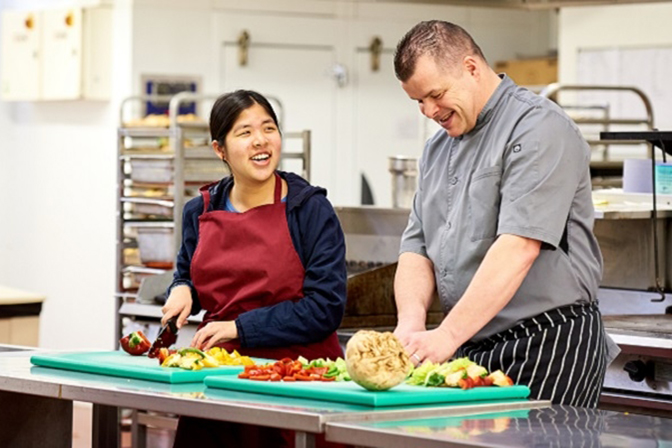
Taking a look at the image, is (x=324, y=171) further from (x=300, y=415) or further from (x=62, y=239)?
(x=300, y=415)

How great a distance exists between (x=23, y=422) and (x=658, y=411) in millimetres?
1730

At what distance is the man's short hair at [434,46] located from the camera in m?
2.92

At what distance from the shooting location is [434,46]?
2.92 meters

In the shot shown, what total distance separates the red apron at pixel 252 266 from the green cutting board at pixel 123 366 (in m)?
0.27

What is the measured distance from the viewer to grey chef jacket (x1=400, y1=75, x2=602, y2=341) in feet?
9.46

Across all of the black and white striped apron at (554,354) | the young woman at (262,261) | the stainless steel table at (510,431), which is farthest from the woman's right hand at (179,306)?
the stainless steel table at (510,431)

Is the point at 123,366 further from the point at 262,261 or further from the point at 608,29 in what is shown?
the point at 608,29

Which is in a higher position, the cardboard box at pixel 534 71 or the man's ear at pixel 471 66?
the cardboard box at pixel 534 71

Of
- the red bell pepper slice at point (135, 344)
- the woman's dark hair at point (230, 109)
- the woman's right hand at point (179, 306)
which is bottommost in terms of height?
the red bell pepper slice at point (135, 344)

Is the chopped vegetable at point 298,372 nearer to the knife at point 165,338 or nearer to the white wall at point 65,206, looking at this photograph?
the knife at point 165,338

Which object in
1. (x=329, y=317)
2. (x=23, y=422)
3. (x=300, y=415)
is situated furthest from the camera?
(x=23, y=422)

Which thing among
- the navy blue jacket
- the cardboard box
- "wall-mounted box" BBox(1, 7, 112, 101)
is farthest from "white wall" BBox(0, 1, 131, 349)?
the navy blue jacket

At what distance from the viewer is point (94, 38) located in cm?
906

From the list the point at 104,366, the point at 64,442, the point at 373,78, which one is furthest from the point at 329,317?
the point at 373,78
